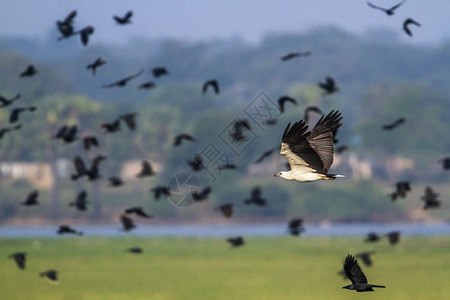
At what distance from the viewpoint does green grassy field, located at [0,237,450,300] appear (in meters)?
27.2

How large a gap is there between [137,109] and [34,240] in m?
53.7

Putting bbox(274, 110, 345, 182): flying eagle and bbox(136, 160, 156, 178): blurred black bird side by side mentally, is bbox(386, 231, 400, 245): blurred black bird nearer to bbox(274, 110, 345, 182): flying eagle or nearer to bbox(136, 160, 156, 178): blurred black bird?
bbox(136, 160, 156, 178): blurred black bird

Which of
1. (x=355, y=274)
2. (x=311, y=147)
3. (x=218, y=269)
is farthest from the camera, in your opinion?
(x=218, y=269)

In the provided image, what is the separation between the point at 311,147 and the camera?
13008mm

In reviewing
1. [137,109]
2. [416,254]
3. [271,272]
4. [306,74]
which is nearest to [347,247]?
[416,254]

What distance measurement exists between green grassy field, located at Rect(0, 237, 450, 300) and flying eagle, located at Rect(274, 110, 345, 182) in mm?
11359

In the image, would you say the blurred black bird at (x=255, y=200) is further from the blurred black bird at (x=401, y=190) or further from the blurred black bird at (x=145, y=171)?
the blurred black bird at (x=401, y=190)

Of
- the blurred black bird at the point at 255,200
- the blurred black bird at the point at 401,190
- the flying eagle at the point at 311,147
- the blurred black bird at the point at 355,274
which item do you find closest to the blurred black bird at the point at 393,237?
the blurred black bird at the point at 401,190

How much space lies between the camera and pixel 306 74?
519 ft

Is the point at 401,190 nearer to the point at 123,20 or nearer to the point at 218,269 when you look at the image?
the point at 123,20

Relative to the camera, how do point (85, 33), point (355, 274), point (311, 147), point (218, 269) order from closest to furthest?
point (311, 147) < point (355, 274) < point (85, 33) < point (218, 269)

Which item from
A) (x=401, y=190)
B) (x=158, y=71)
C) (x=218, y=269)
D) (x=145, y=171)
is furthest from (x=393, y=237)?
(x=218, y=269)

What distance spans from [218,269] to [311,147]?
73.1 ft

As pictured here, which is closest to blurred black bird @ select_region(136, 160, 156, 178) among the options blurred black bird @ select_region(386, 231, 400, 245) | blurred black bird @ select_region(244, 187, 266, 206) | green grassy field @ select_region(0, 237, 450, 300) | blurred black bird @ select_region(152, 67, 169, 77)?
blurred black bird @ select_region(152, 67, 169, 77)
